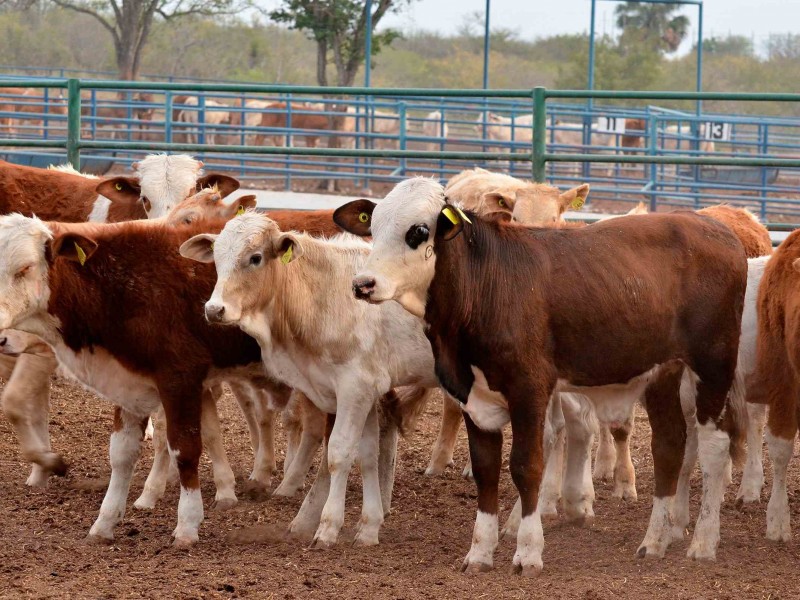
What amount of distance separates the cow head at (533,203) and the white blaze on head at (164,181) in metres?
2.05

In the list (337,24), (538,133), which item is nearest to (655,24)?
(337,24)

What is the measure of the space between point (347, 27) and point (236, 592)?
2291cm

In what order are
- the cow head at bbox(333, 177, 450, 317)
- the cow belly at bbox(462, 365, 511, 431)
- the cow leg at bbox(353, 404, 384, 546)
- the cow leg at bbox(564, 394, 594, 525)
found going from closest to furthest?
1. the cow head at bbox(333, 177, 450, 317)
2. the cow belly at bbox(462, 365, 511, 431)
3. the cow leg at bbox(353, 404, 384, 546)
4. the cow leg at bbox(564, 394, 594, 525)

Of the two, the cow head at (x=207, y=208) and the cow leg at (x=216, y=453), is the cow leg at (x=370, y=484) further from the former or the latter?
the cow head at (x=207, y=208)

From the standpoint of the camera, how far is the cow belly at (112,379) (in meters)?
6.09

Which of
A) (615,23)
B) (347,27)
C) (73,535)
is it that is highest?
(615,23)

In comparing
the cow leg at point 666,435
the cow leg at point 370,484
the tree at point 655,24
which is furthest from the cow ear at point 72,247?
the tree at point 655,24

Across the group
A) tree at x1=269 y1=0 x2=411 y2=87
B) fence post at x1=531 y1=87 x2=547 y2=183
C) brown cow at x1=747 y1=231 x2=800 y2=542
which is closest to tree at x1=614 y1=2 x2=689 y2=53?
tree at x1=269 y1=0 x2=411 y2=87

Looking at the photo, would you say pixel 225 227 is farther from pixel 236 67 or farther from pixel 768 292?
pixel 236 67

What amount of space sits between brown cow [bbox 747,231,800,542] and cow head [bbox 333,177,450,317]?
1.92 metres

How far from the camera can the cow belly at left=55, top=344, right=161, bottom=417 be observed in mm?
6086

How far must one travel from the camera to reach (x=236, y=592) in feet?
16.6

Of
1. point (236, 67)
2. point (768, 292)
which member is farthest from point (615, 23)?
point (768, 292)

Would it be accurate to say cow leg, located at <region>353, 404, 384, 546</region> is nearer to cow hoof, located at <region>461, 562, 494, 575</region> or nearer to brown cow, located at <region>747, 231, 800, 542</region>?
cow hoof, located at <region>461, 562, 494, 575</region>
